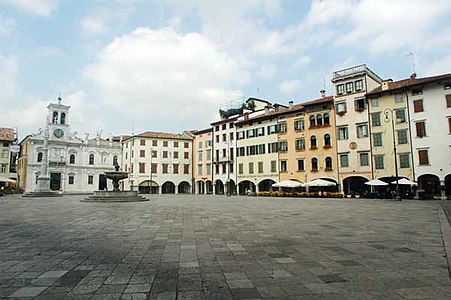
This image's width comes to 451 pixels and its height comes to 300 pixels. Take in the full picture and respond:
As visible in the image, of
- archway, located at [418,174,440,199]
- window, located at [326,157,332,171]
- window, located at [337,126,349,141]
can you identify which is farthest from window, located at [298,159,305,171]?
archway, located at [418,174,440,199]

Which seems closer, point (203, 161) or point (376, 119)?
point (376, 119)

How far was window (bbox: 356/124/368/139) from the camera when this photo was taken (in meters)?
38.5

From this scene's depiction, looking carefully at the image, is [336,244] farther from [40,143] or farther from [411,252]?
[40,143]

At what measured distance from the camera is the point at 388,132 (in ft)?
120

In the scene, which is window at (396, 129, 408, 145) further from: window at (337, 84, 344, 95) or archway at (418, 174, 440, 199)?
window at (337, 84, 344, 95)

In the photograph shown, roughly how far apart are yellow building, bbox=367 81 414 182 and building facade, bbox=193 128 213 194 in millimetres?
31668

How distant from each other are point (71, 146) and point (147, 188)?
18116 mm

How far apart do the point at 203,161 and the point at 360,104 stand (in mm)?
33273

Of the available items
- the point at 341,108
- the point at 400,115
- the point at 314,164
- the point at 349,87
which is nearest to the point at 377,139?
the point at 400,115

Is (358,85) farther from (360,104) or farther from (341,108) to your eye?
(341,108)

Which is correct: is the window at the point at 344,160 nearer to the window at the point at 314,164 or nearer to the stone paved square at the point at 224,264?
the window at the point at 314,164

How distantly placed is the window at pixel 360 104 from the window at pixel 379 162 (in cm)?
617

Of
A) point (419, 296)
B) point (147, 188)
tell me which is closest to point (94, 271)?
point (419, 296)

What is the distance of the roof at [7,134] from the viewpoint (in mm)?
61312
